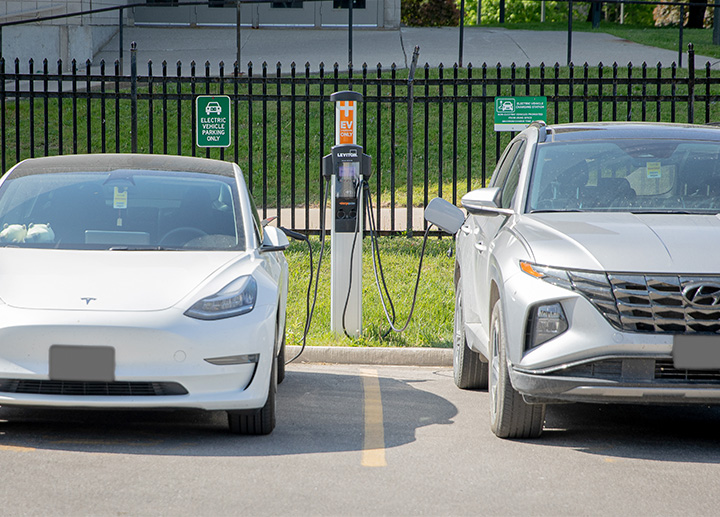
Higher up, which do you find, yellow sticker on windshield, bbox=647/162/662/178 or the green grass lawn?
yellow sticker on windshield, bbox=647/162/662/178

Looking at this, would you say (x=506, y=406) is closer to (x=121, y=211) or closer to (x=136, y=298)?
(x=136, y=298)

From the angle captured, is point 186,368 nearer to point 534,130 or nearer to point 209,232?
point 209,232

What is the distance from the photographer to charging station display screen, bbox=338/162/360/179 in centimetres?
812

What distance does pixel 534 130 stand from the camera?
6508 mm

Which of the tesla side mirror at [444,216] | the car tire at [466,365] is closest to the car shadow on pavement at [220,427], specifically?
the car tire at [466,365]

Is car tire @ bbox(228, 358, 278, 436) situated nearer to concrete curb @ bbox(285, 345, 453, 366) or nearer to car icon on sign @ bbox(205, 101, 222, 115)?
concrete curb @ bbox(285, 345, 453, 366)

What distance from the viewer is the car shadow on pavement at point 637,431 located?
5270 millimetres

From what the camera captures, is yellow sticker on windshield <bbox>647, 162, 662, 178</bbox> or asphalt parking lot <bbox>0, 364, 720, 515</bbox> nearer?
asphalt parking lot <bbox>0, 364, 720, 515</bbox>

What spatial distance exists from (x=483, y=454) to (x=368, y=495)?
3.12 feet

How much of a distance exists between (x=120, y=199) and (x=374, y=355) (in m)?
2.80

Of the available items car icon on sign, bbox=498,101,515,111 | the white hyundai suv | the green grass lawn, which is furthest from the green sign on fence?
the white hyundai suv

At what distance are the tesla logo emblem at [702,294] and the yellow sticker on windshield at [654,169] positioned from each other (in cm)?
137

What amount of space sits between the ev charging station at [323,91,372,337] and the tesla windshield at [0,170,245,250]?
6.17ft

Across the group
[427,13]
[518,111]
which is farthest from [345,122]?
[427,13]
